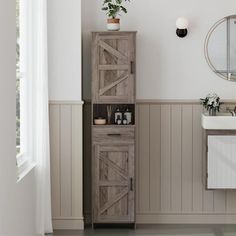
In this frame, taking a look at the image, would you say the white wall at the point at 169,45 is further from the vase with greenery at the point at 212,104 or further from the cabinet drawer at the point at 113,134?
the cabinet drawer at the point at 113,134

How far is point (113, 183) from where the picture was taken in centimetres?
561

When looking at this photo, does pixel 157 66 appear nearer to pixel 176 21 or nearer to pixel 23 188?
pixel 176 21

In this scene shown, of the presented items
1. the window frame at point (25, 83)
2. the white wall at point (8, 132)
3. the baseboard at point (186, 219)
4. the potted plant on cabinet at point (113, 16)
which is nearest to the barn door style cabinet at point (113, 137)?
the potted plant on cabinet at point (113, 16)

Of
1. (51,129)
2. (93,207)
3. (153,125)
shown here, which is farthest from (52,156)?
(153,125)

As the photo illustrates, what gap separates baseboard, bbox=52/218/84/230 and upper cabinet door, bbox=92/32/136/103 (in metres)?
1.09

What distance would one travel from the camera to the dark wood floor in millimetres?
5523

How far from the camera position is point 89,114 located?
5.88 meters

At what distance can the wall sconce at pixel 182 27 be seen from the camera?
5699 mm

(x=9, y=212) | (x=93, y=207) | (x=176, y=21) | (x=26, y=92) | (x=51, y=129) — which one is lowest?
(x=93, y=207)

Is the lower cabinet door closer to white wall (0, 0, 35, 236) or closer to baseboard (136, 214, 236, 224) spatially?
baseboard (136, 214, 236, 224)

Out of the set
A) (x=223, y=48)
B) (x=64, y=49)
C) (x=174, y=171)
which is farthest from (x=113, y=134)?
(x=223, y=48)

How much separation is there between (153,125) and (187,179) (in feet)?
1.97

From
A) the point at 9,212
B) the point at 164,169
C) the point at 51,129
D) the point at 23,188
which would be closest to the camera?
the point at 9,212

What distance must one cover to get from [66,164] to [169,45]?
4.77 feet
